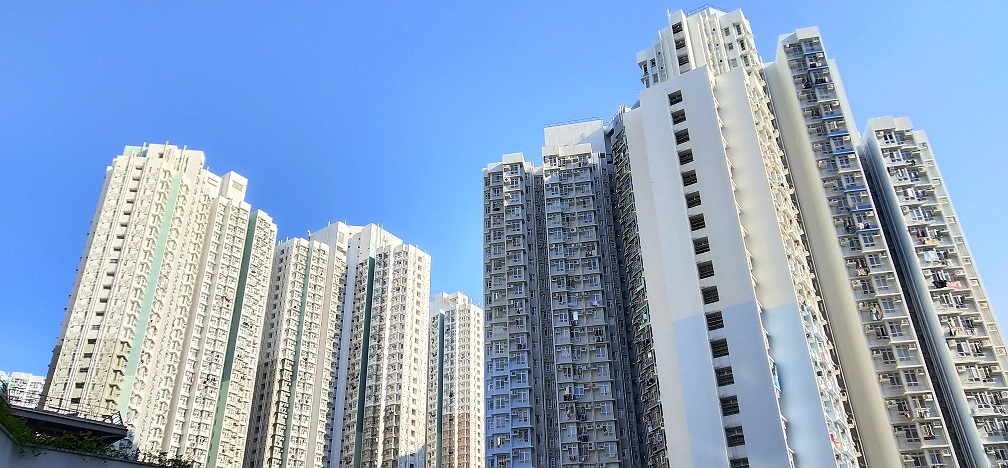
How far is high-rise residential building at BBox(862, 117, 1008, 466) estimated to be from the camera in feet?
125

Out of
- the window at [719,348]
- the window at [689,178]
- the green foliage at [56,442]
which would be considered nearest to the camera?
the green foliage at [56,442]

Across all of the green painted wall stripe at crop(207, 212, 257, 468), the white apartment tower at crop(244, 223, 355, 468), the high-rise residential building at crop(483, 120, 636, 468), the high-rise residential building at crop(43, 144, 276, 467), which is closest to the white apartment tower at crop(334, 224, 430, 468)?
the white apartment tower at crop(244, 223, 355, 468)

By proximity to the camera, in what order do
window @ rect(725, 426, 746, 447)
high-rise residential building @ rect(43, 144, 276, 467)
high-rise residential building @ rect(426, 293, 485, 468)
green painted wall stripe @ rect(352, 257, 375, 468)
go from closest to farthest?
1. window @ rect(725, 426, 746, 447)
2. high-rise residential building @ rect(43, 144, 276, 467)
3. green painted wall stripe @ rect(352, 257, 375, 468)
4. high-rise residential building @ rect(426, 293, 485, 468)

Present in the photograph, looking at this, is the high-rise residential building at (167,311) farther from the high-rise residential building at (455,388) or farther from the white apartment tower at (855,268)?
the white apartment tower at (855,268)

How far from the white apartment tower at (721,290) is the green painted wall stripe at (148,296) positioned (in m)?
32.0

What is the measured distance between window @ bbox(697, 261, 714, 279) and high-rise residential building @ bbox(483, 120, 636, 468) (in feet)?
31.3

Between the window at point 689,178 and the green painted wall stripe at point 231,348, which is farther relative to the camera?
the green painted wall stripe at point 231,348

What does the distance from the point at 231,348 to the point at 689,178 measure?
39.1 m

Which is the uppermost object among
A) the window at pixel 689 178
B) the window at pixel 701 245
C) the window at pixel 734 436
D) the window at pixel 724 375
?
the window at pixel 689 178

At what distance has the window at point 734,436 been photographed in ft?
107

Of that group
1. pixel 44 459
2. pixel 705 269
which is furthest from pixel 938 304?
pixel 44 459

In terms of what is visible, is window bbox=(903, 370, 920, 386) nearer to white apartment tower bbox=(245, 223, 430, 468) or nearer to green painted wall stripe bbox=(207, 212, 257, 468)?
Result: white apartment tower bbox=(245, 223, 430, 468)

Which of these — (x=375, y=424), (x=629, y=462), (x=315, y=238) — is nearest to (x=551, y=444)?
(x=629, y=462)

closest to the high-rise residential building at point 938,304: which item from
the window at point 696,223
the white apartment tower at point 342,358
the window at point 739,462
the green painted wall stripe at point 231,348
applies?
the window at point 739,462
